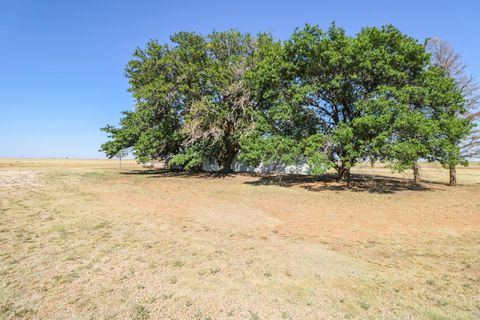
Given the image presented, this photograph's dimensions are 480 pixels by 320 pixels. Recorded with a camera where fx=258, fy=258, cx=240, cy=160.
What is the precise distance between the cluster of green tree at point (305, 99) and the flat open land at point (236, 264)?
202 inches

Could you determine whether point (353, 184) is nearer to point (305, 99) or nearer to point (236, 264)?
point (305, 99)

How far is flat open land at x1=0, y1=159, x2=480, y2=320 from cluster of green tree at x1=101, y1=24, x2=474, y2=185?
5129mm

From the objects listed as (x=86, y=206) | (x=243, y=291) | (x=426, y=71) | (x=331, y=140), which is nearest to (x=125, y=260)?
(x=243, y=291)

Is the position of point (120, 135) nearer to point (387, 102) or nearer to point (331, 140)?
point (331, 140)

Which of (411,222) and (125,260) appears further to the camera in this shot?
(411,222)

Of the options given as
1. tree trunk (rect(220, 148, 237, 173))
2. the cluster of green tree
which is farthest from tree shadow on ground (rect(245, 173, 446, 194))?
tree trunk (rect(220, 148, 237, 173))

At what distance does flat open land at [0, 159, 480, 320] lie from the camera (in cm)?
314

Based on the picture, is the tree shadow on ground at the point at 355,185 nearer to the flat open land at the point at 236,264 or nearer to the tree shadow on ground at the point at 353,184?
the tree shadow on ground at the point at 353,184

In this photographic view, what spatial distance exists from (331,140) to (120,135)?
18.6 m

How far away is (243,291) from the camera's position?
352 centimetres

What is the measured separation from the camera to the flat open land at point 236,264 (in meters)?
3.14

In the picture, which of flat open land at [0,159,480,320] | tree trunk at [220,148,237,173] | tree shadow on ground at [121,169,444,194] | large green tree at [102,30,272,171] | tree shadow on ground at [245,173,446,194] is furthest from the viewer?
tree trunk at [220,148,237,173]

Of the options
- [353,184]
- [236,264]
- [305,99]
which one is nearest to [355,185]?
[353,184]

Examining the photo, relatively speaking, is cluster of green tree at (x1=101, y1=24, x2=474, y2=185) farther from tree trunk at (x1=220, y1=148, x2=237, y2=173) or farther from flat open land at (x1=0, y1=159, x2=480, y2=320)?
flat open land at (x1=0, y1=159, x2=480, y2=320)
